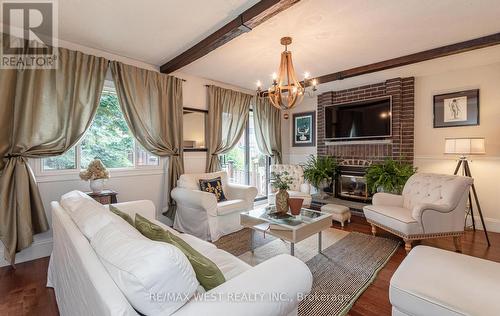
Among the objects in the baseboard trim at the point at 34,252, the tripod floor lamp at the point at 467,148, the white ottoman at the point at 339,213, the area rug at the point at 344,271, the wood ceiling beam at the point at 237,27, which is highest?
the wood ceiling beam at the point at 237,27

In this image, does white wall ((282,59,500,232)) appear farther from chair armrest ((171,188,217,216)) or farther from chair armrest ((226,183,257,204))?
chair armrest ((171,188,217,216))

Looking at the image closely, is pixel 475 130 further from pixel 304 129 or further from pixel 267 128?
pixel 267 128

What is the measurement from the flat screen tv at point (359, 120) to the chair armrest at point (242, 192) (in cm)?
229

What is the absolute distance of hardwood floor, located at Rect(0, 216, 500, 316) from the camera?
1795 millimetres

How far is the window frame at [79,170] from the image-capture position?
263 cm

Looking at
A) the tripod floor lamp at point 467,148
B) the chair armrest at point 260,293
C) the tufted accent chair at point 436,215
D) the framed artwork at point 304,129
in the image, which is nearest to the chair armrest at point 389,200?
the tufted accent chair at point 436,215

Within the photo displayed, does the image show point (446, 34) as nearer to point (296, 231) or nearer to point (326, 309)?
point (296, 231)

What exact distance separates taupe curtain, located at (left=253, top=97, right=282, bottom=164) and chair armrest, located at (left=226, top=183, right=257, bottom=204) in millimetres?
1589

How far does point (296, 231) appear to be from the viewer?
224 centimetres

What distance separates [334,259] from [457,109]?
3.20 metres

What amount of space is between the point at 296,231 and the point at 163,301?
1608 mm

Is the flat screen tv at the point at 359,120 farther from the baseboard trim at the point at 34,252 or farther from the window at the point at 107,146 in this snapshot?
the baseboard trim at the point at 34,252

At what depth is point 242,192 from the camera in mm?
3670

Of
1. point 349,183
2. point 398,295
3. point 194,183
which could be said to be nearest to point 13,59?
point 194,183
